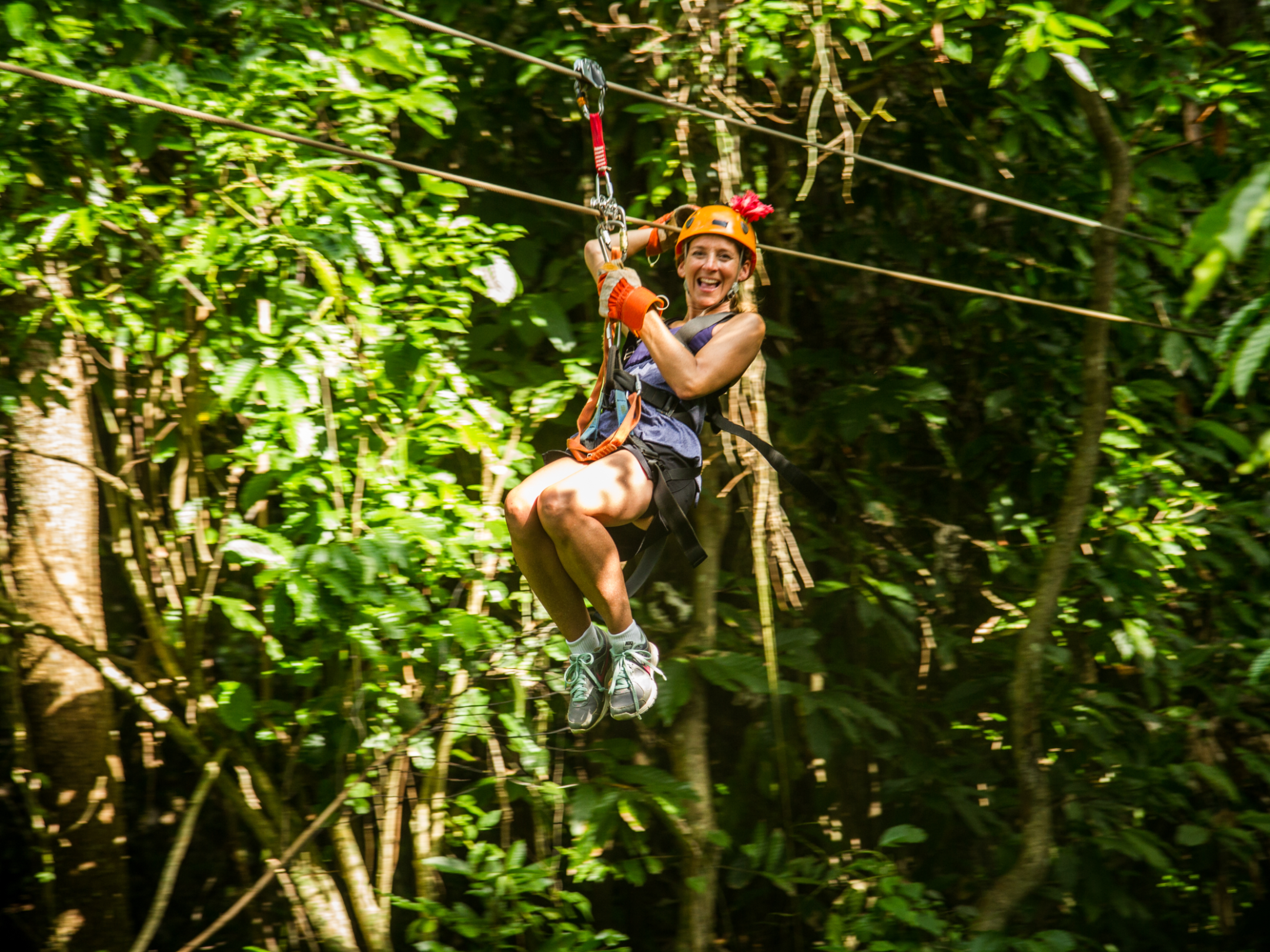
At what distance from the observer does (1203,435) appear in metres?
4.43

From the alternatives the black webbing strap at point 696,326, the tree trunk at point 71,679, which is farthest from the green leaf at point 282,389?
the tree trunk at point 71,679

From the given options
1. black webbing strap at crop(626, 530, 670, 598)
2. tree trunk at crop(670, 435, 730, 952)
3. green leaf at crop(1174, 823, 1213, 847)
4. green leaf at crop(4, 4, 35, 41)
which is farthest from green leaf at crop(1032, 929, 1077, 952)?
green leaf at crop(4, 4, 35, 41)

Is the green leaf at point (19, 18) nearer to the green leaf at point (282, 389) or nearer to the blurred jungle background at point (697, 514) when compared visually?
the blurred jungle background at point (697, 514)

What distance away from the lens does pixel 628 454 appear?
242cm

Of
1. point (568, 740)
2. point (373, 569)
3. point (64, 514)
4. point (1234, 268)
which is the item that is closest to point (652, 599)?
point (568, 740)

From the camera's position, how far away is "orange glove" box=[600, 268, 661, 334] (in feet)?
7.62

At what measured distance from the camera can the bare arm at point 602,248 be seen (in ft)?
8.30

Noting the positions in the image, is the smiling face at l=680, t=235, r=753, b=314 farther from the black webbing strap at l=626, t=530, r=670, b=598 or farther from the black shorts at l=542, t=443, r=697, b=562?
the black webbing strap at l=626, t=530, r=670, b=598

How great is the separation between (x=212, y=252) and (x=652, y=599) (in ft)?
6.46

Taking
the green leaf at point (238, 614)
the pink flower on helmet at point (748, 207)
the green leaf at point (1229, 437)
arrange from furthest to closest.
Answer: the green leaf at point (1229, 437), the green leaf at point (238, 614), the pink flower on helmet at point (748, 207)

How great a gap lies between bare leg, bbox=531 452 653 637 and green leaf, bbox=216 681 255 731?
1.58m

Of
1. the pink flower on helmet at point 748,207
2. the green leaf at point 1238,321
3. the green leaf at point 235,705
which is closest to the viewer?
the green leaf at point 1238,321

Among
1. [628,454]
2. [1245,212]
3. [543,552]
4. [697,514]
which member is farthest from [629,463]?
[697,514]

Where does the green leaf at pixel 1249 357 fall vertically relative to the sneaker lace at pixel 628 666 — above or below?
above
